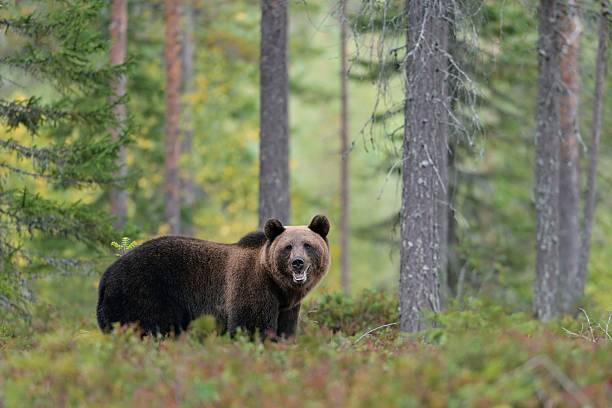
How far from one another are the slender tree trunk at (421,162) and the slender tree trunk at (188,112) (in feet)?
50.7

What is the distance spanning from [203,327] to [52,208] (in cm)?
600

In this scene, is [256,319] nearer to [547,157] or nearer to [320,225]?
[320,225]

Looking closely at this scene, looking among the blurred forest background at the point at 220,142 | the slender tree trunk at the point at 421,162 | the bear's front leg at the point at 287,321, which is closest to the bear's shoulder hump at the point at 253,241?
the bear's front leg at the point at 287,321

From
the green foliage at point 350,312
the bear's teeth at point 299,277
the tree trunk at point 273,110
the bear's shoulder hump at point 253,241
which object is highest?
the tree trunk at point 273,110

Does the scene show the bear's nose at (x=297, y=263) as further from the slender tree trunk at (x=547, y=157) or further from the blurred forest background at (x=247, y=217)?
the slender tree trunk at (x=547, y=157)

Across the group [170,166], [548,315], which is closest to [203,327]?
[548,315]

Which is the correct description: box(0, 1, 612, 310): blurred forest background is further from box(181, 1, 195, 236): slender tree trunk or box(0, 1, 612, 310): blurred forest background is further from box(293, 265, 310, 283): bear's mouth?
box(293, 265, 310, 283): bear's mouth

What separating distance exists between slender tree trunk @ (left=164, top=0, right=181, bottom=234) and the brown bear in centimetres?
1259

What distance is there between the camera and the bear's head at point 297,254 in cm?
922

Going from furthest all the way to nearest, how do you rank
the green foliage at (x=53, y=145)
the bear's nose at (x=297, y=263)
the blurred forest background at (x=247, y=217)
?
the green foliage at (x=53, y=145) < the bear's nose at (x=297, y=263) < the blurred forest background at (x=247, y=217)

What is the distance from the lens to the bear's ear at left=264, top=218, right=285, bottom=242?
9.51 m

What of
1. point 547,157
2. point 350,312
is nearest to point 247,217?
point 547,157

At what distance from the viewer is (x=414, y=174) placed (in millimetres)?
10258

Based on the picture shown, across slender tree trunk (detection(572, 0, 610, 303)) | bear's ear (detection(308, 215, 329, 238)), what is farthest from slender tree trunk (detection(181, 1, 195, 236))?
bear's ear (detection(308, 215, 329, 238))
